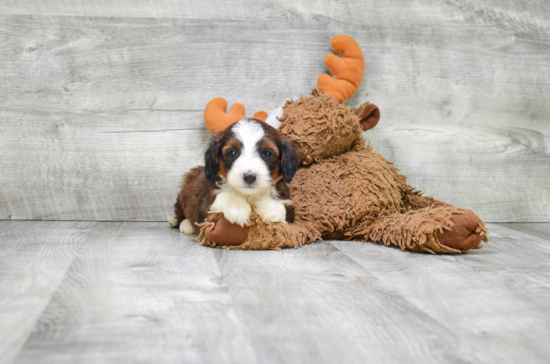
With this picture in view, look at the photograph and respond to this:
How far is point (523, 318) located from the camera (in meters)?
1.20

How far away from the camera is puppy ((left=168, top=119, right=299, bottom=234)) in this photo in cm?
181

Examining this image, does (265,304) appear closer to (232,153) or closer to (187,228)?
(232,153)

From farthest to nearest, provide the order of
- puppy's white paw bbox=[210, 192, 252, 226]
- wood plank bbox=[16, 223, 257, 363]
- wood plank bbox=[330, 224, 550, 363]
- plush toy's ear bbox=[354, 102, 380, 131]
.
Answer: plush toy's ear bbox=[354, 102, 380, 131], puppy's white paw bbox=[210, 192, 252, 226], wood plank bbox=[330, 224, 550, 363], wood plank bbox=[16, 223, 257, 363]

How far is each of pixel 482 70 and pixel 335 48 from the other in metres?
0.92

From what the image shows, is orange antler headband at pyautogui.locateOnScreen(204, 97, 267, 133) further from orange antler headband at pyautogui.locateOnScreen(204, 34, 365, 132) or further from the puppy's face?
the puppy's face

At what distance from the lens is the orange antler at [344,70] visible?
2502 mm

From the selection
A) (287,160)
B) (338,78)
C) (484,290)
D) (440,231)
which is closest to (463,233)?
(440,231)

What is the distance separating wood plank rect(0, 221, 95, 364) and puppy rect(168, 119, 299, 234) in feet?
1.94

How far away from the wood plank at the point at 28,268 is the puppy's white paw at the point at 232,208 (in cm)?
58

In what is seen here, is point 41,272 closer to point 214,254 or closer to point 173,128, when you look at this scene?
point 214,254

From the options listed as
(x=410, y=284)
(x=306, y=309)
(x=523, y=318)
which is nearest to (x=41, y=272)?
(x=306, y=309)

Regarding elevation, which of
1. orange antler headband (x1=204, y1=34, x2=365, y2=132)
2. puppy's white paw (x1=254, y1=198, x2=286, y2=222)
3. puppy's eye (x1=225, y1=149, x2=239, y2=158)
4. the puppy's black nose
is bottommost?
puppy's white paw (x1=254, y1=198, x2=286, y2=222)

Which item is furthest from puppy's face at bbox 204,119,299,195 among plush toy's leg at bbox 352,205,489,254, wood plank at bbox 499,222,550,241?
wood plank at bbox 499,222,550,241

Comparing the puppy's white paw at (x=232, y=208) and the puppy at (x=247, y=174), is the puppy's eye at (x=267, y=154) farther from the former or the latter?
the puppy's white paw at (x=232, y=208)
